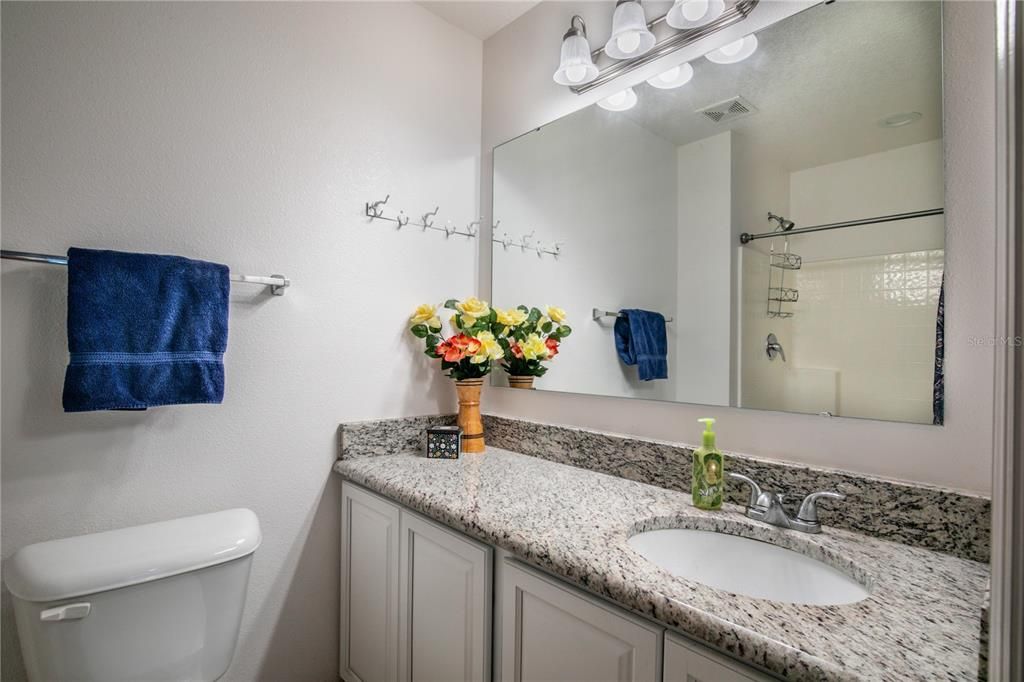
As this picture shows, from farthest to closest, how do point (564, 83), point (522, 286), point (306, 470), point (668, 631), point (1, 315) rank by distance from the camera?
1. point (522, 286)
2. point (564, 83)
3. point (306, 470)
4. point (1, 315)
5. point (668, 631)

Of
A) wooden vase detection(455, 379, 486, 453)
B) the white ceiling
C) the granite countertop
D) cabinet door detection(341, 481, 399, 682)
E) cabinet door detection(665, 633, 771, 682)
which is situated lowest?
cabinet door detection(341, 481, 399, 682)

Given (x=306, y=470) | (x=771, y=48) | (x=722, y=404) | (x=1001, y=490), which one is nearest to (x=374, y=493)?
(x=306, y=470)

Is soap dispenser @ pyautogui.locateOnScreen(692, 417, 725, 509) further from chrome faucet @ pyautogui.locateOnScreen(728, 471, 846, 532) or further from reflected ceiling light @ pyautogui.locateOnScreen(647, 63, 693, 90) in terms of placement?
reflected ceiling light @ pyautogui.locateOnScreen(647, 63, 693, 90)

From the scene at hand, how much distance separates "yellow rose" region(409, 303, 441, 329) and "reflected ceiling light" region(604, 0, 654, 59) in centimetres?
Result: 97

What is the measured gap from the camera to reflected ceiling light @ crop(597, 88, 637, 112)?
1.52 m

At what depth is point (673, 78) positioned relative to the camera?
4.63ft

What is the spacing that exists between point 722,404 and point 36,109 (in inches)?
68.7

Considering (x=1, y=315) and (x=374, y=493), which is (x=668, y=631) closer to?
(x=374, y=493)

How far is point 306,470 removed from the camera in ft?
4.99

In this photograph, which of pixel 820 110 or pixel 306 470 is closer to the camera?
pixel 820 110

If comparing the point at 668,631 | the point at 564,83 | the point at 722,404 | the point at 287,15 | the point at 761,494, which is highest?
the point at 287,15

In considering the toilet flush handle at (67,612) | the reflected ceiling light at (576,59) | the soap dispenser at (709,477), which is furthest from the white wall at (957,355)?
the toilet flush handle at (67,612)

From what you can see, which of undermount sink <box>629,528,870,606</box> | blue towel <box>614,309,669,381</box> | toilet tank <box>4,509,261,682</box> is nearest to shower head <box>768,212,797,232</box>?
blue towel <box>614,309,669,381</box>

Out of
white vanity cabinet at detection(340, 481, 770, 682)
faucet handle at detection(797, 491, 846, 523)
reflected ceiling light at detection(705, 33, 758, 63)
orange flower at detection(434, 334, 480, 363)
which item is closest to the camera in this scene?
white vanity cabinet at detection(340, 481, 770, 682)
